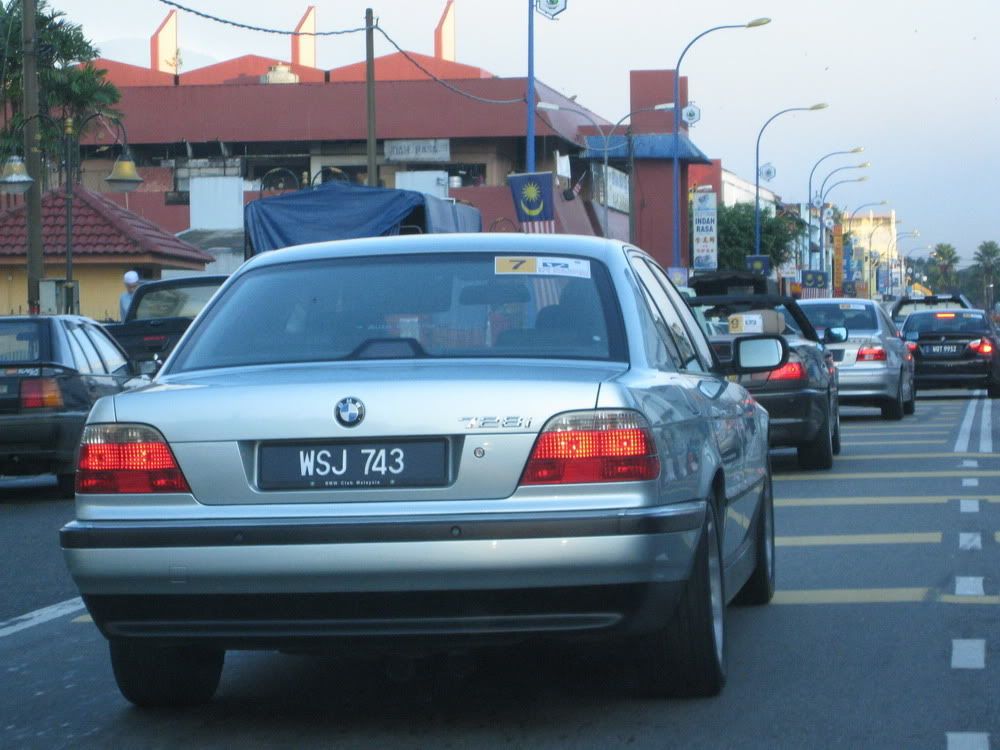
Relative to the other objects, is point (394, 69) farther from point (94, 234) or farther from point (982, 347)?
point (982, 347)

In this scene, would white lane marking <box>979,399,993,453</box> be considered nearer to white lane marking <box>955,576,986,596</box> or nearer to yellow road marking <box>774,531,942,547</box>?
yellow road marking <box>774,531,942,547</box>

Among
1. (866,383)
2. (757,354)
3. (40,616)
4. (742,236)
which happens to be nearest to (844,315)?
(866,383)

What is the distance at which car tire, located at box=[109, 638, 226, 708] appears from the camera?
580cm

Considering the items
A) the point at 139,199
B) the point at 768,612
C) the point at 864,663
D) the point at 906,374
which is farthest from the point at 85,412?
the point at 139,199

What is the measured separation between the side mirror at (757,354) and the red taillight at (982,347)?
75.2ft

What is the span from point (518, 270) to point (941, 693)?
1977 millimetres

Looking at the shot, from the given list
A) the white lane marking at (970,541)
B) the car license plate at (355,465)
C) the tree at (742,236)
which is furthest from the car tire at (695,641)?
the tree at (742,236)

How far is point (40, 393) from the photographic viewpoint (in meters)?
14.4

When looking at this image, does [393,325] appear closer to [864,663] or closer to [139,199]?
[864,663]

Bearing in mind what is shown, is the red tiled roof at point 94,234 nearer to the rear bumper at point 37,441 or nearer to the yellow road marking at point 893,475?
the rear bumper at point 37,441

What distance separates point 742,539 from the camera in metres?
6.99

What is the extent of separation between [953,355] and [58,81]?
31488mm

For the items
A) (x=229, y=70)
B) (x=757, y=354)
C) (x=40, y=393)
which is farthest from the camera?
(x=229, y=70)

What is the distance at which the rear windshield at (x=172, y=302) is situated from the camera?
70.9ft
